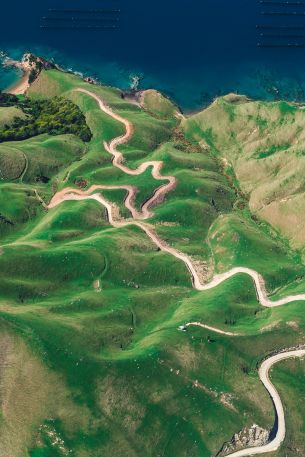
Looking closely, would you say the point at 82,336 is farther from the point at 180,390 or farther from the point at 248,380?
the point at 248,380

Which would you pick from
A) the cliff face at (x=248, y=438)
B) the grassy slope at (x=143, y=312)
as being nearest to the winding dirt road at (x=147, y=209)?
the grassy slope at (x=143, y=312)

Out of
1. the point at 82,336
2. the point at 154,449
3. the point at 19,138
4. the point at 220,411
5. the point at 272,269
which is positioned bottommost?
the point at 154,449

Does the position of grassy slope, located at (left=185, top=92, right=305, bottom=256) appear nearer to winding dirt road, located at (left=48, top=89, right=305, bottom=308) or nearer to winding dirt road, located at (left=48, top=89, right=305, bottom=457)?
winding dirt road, located at (left=48, top=89, right=305, bottom=308)

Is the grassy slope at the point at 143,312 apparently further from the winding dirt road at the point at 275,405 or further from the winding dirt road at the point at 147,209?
the winding dirt road at the point at 147,209

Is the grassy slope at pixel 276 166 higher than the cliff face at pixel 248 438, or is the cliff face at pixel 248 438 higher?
the grassy slope at pixel 276 166

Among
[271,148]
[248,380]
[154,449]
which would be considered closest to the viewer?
[154,449]

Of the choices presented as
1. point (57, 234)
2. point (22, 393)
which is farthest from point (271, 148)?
point (22, 393)
